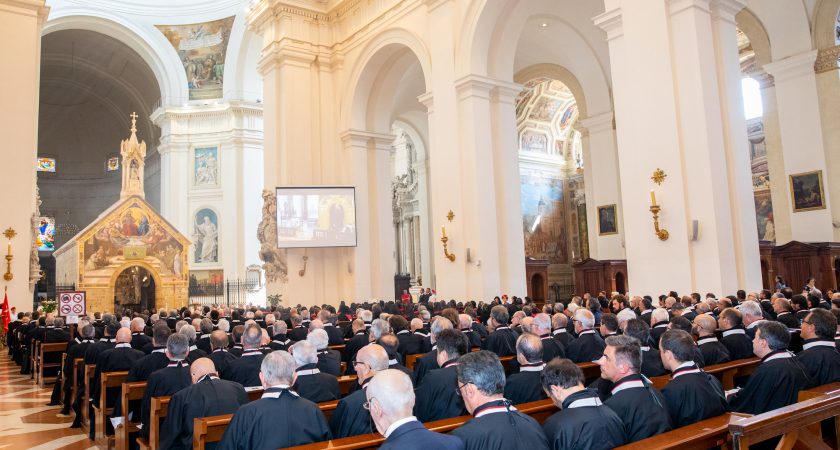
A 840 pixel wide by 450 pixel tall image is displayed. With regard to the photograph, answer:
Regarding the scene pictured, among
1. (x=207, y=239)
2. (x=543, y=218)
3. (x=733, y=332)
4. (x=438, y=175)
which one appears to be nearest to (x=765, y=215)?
(x=543, y=218)

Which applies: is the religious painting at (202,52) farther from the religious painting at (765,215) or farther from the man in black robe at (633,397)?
the man in black robe at (633,397)

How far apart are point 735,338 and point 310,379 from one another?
387 cm

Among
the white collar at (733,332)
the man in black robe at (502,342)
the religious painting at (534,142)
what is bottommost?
the man in black robe at (502,342)

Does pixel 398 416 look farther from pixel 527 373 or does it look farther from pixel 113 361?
pixel 113 361

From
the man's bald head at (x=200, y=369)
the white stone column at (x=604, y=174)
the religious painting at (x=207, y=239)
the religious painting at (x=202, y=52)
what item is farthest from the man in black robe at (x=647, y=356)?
the religious painting at (x=202, y=52)

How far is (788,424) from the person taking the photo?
2.60 m

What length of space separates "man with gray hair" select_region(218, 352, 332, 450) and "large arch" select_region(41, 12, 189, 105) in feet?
93.5

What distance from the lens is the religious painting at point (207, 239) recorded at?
94.1 ft

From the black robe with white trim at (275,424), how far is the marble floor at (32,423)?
409 centimetres

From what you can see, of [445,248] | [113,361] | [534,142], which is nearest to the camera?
[113,361]

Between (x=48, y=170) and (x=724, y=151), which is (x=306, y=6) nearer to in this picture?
(x=724, y=151)

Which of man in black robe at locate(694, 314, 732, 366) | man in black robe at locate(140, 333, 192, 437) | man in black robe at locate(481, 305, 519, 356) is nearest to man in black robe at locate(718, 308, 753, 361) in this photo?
man in black robe at locate(694, 314, 732, 366)

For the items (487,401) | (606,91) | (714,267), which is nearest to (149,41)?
(606,91)

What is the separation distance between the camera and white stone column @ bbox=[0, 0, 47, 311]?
15.1 meters
